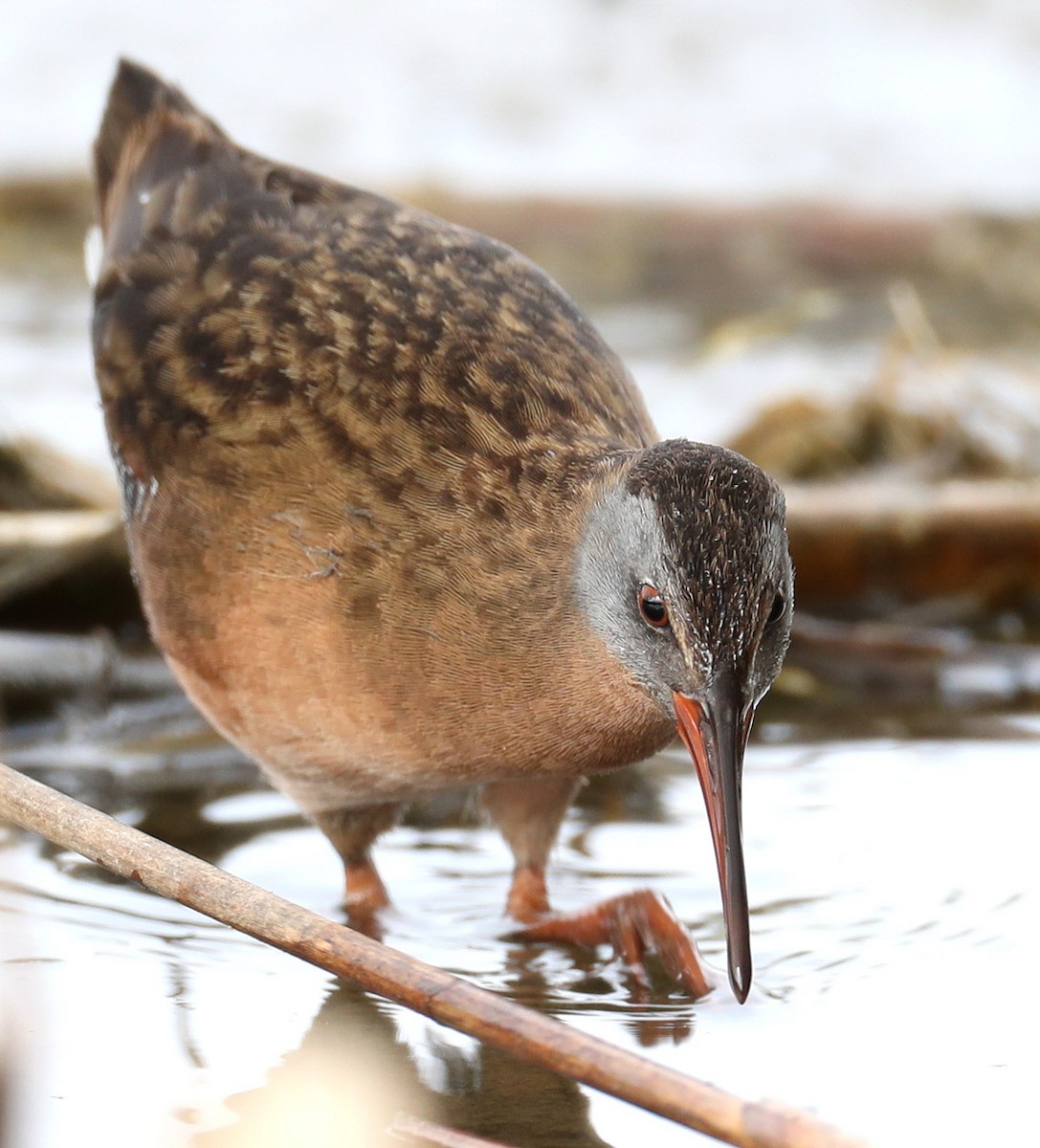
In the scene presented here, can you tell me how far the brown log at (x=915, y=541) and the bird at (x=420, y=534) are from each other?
218 cm

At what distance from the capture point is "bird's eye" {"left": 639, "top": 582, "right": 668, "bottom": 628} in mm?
3061

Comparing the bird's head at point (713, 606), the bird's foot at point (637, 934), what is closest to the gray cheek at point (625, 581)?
the bird's head at point (713, 606)

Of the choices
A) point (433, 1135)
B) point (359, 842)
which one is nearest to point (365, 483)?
point (359, 842)

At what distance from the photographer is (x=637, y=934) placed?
3.65 meters

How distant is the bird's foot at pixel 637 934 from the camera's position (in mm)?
3523

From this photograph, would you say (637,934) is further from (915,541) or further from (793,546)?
(915,541)

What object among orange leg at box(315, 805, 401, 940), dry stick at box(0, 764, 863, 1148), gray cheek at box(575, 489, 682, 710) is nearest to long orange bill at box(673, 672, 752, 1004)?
gray cheek at box(575, 489, 682, 710)

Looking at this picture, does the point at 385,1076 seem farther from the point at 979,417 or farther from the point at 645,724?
the point at 979,417

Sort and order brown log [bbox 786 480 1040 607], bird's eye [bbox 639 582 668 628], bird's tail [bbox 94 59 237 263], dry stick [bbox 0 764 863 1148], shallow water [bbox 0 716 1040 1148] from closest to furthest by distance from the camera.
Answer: dry stick [bbox 0 764 863 1148]
shallow water [bbox 0 716 1040 1148]
bird's eye [bbox 639 582 668 628]
bird's tail [bbox 94 59 237 263]
brown log [bbox 786 480 1040 607]

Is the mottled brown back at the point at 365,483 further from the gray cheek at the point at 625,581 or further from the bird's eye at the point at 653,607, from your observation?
the bird's eye at the point at 653,607

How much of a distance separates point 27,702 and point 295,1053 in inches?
83.8

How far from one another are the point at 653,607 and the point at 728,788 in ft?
1.11

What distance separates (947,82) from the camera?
12438 mm

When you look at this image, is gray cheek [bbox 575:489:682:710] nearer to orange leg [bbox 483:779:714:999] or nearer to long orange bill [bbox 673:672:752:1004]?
long orange bill [bbox 673:672:752:1004]
